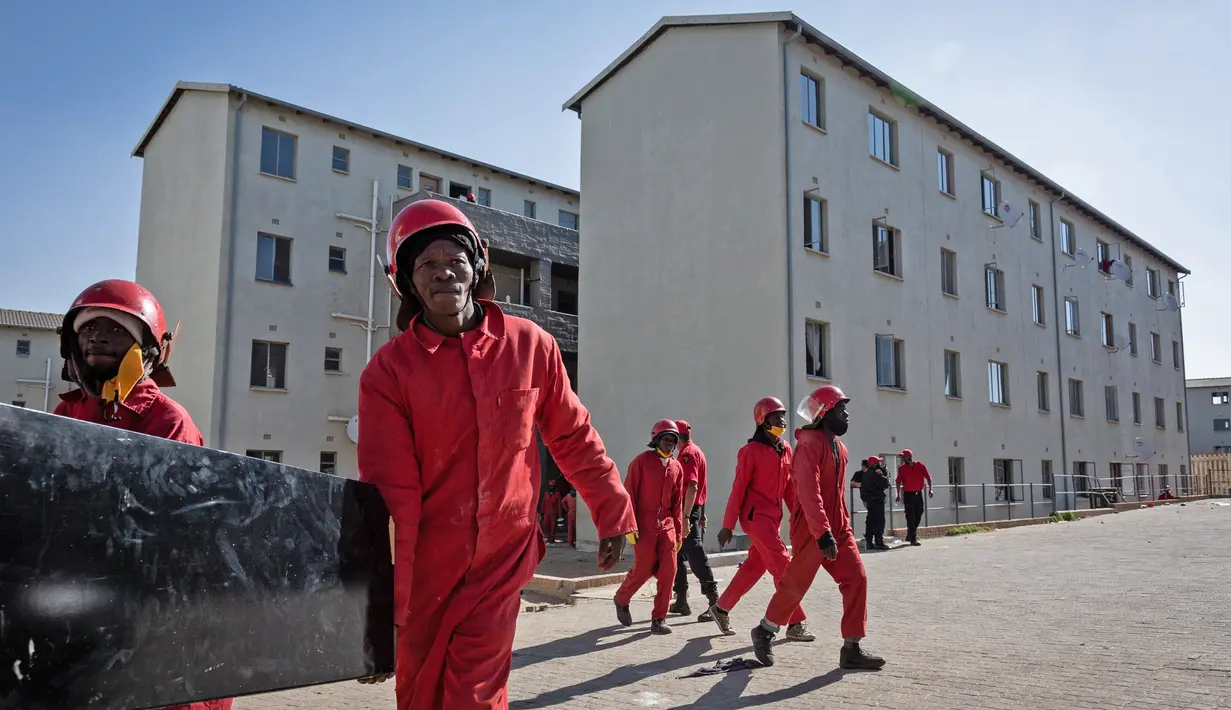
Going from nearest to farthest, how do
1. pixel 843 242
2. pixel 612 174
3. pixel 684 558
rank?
pixel 684 558, pixel 843 242, pixel 612 174

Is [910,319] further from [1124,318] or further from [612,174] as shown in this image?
[1124,318]

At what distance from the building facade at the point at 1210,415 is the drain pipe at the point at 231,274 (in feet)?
232

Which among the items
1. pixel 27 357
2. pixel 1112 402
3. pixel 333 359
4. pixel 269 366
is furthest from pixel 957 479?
pixel 27 357

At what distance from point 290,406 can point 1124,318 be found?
106 ft

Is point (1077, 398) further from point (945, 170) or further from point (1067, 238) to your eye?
point (945, 170)

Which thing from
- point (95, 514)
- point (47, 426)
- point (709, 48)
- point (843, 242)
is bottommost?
point (95, 514)

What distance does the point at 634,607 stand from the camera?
424 inches

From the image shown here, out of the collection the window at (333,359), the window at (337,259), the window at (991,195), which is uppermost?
the window at (991,195)

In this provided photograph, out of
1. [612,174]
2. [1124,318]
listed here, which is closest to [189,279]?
[612,174]

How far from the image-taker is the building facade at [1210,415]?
7006cm

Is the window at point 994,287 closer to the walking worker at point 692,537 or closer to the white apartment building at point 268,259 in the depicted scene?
the white apartment building at point 268,259

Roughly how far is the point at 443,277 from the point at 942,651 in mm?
5794

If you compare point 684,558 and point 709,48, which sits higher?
point 709,48

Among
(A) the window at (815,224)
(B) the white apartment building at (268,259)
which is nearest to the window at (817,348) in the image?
(A) the window at (815,224)
